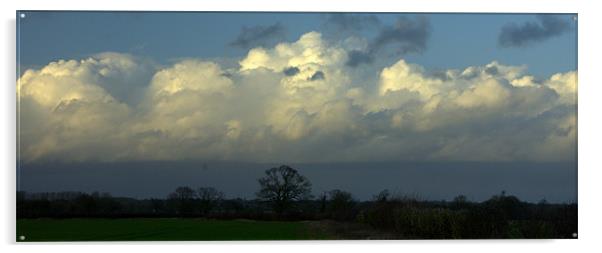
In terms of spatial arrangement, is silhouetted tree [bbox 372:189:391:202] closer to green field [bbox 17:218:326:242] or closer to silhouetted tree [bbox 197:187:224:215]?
green field [bbox 17:218:326:242]

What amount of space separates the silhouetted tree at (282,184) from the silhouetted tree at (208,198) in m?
0.27

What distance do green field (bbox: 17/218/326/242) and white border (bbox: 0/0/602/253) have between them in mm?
50

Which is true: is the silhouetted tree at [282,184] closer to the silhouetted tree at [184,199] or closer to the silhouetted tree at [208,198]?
the silhouetted tree at [208,198]

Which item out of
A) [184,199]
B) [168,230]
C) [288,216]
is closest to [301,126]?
[288,216]

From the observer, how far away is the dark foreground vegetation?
6082 mm

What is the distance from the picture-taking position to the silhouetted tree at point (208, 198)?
20.1 feet

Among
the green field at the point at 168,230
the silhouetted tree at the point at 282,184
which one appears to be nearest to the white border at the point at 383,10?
the green field at the point at 168,230

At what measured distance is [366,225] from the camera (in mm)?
6152

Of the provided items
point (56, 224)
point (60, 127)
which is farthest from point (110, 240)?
point (60, 127)

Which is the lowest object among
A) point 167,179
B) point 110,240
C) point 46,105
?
point 110,240
